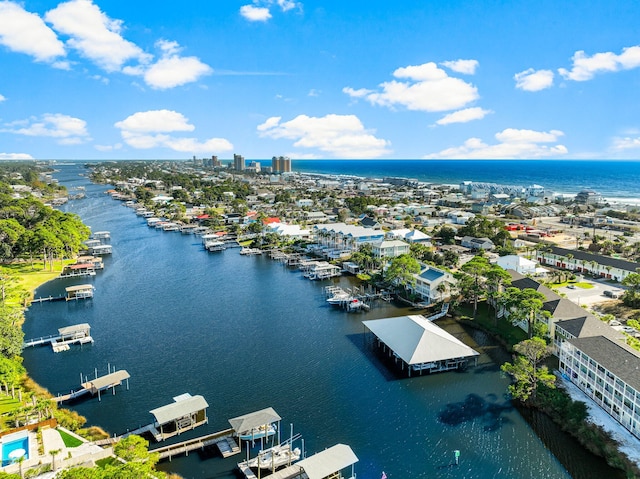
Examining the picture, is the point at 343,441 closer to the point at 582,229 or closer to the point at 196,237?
the point at 196,237

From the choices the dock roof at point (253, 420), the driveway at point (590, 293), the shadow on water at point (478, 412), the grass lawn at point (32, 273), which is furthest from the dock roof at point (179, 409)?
the driveway at point (590, 293)

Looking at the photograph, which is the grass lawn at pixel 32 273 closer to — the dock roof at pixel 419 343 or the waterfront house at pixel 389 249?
the dock roof at pixel 419 343

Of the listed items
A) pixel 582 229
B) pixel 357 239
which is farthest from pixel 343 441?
pixel 582 229

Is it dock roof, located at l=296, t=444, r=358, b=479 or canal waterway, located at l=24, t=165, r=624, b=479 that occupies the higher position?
dock roof, located at l=296, t=444, r=358, b=479

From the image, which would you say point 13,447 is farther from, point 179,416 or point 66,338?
point 66,338

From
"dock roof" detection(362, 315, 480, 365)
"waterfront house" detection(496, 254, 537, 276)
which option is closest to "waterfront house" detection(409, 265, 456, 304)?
"dock roof" detection(362, 315, 480, 365)

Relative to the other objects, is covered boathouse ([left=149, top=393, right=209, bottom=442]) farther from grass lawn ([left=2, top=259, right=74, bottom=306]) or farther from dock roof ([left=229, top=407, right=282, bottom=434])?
grass lawn ([left=2, top=259, right=74, bottom=306])

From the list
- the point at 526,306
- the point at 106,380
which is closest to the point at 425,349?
the point at 526,306
